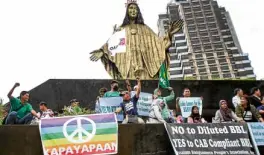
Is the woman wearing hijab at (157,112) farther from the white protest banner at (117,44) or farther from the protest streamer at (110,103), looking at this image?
the white protest banner at (117,44)

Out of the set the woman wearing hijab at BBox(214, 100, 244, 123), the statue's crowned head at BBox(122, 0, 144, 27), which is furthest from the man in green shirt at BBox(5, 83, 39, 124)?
the statue's crowned head at BBox(122, 0, 144, 27)

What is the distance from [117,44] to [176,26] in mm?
2315

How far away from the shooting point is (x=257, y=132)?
9.31 meters

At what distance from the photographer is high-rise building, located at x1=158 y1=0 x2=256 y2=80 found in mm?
81688

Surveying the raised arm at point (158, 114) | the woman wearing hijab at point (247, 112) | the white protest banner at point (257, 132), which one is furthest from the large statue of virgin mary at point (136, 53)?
the white protest banner at point (257, 132)

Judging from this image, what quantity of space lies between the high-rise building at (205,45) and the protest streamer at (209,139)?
6804cm

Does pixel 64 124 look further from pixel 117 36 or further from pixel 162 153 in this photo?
pixel 117 36

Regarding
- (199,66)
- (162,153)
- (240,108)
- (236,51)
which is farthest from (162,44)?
(236,51)

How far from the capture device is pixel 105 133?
28.0 feet

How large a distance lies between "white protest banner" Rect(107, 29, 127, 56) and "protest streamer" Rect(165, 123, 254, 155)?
355 inches

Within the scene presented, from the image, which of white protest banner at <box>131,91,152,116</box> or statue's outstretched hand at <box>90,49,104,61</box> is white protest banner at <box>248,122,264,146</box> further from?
statue's outstretched hand at <box>90,49,104,61</box>

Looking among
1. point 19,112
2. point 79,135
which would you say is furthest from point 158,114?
point 19,112

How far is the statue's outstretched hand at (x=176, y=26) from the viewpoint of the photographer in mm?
17172

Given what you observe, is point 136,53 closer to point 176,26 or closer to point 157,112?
point 176,26
